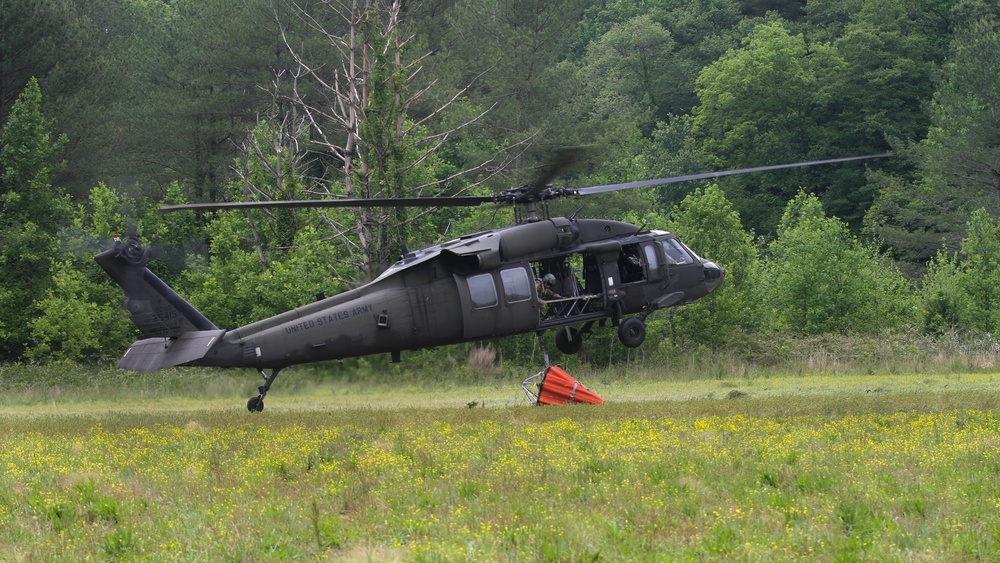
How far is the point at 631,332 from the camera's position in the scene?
21.1m

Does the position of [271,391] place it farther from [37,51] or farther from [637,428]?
[37,51]

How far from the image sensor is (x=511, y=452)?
13.3 metres

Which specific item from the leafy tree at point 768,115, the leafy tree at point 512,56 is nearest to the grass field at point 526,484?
the leafy tree at point 512,56

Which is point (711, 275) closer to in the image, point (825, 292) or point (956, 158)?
point (825, 292)

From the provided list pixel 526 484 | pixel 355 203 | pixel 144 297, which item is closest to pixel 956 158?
pixel 355 203

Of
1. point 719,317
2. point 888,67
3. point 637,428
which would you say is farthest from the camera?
point 888,67

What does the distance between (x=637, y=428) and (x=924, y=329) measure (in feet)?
108

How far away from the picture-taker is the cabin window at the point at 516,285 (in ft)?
66.4

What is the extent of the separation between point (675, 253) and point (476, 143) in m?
36.8

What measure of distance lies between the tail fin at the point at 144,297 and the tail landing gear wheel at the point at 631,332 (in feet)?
25.9

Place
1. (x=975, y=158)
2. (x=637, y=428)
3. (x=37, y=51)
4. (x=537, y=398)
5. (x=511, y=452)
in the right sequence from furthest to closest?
1. (x=975, y=158)
2. (x=37, y=51)
3. (x=537, y=398)
4. (x=637, y=428)
5. (x=511, y=452)

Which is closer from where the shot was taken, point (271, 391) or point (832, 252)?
point (271, 391)

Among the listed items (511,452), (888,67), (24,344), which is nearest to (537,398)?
(511,452)

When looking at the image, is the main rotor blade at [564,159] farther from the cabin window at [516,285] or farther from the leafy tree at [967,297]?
the leafy tree at [967,297]
